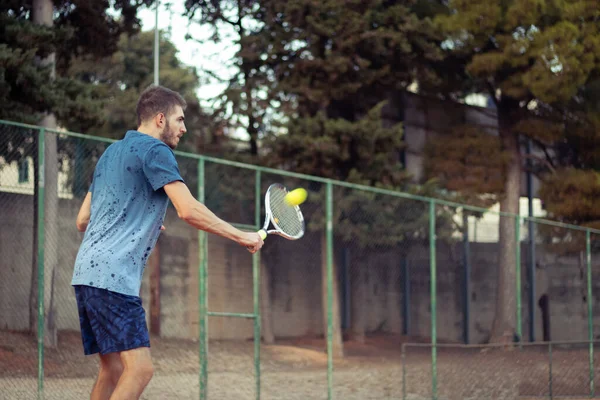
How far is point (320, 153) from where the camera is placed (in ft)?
60.0

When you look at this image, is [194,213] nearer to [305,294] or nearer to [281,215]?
[281,215]

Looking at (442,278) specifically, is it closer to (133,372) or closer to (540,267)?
(540,267)

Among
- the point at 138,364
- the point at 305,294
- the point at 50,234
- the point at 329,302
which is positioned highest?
the point at 50,234

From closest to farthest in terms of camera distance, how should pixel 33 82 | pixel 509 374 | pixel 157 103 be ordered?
pixel 157 103, pixel 509 374, pixel 33 82

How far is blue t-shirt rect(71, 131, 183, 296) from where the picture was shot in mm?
4500

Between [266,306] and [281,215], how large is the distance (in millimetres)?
13994

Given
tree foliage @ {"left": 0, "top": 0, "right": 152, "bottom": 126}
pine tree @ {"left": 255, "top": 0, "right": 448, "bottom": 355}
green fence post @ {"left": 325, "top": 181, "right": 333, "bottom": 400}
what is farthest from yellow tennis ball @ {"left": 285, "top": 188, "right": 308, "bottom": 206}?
pine tree @ {"left": 255, "top": 0, "right": 448, "bottom": 355}

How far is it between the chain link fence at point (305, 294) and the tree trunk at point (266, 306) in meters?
0.03

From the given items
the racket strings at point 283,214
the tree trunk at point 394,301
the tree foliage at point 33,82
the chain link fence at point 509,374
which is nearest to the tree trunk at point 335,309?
the tree trunk at point 394,301

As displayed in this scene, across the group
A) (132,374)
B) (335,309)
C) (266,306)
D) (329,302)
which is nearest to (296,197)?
(132,374)

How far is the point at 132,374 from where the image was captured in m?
4.44

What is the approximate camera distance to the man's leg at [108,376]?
4.62 metres

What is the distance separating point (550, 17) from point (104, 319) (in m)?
16.2

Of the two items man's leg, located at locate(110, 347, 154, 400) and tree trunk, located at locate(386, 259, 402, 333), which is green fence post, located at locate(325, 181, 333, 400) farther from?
tree trunk, located at locate(386, 259, 402, 333)
